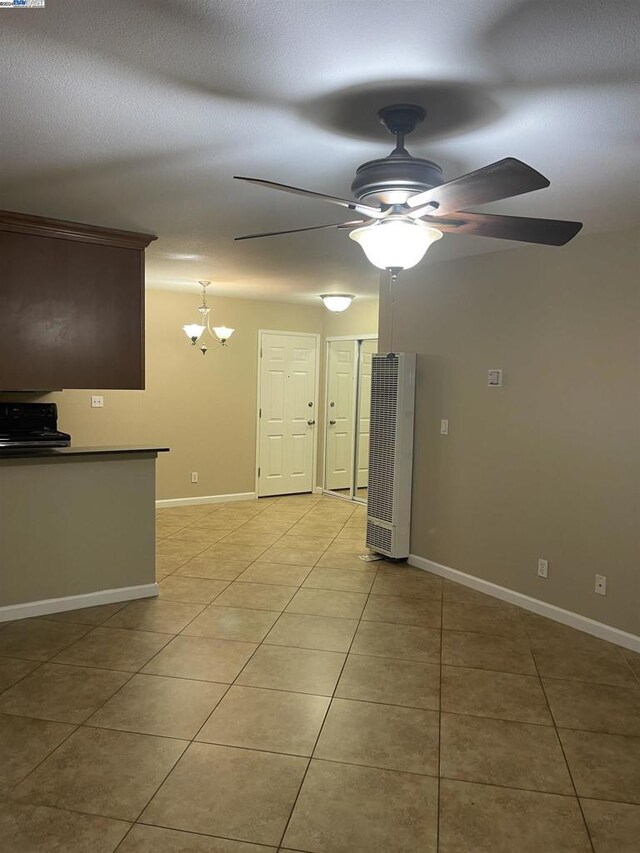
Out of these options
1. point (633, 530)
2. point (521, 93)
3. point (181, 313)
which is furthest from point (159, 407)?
point (521, 93)

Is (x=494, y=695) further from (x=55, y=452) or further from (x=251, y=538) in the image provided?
(x=251, y=538)

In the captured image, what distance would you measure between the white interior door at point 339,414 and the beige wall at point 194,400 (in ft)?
1.24

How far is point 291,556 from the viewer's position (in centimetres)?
512

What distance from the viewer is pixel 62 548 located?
3.87m

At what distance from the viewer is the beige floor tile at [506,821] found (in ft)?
6.48

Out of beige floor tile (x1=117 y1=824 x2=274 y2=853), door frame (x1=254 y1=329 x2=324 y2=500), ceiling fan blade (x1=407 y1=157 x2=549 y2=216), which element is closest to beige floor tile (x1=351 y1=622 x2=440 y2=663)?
beige floor tile (x1=117 y1=824 x2=274 y2=853)

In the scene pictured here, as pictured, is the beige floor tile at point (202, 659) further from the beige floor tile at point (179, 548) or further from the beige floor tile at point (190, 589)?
the beige floor tile at point (179, 548)

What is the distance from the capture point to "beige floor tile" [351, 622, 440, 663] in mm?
3339

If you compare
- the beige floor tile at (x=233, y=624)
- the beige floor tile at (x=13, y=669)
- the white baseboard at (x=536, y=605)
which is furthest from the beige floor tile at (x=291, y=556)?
the beige floor tile at (x=13, y=669)

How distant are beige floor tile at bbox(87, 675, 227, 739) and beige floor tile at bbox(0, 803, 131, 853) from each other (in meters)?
0.51

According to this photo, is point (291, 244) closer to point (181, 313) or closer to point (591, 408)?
point (591, 408)

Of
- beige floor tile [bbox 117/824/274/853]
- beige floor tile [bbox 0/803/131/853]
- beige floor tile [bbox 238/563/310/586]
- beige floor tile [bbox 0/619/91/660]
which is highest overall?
beige floor tile [bbox 238/563/310/586]

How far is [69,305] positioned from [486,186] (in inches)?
113

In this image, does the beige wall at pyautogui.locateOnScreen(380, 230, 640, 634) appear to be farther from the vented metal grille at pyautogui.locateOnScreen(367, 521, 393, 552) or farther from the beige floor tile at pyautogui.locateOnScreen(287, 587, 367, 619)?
the beige floor tile at pyautogui.locateOnScreen(287, 587, 367, 619)
